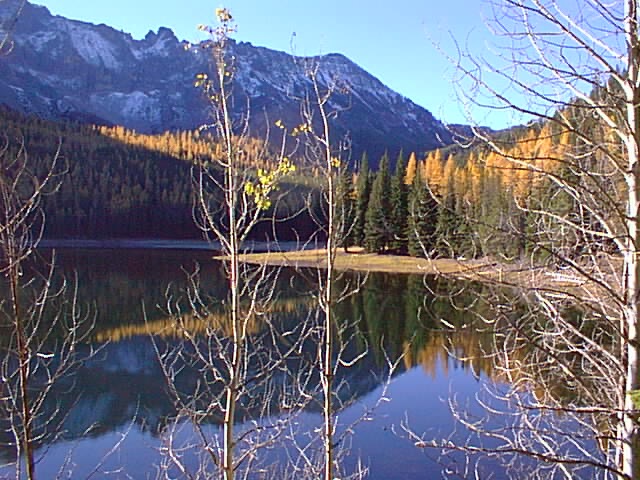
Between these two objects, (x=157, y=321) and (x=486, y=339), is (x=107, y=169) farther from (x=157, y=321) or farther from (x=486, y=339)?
(x=486, y=339)

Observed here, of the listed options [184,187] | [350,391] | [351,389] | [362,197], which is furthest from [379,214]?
[184,187]

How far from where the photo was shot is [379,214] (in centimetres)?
4656

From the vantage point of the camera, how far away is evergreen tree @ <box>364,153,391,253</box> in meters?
45.8

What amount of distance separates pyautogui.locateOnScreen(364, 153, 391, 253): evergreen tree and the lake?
16143 mm

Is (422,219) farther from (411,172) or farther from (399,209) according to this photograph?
(411,172)

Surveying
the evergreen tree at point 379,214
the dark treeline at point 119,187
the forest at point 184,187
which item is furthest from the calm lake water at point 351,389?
the dark treeline at point 119,187

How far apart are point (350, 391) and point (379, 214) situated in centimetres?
3153

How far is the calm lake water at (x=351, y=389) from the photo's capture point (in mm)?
10578

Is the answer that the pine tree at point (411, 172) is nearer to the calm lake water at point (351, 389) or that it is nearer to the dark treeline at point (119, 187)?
the dark treeline at point (119, 187)

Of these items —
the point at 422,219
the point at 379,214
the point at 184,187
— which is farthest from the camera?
the point at 184,187

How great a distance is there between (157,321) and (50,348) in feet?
17.4

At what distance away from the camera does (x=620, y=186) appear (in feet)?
11.3

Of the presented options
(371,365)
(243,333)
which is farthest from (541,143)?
(371,365)

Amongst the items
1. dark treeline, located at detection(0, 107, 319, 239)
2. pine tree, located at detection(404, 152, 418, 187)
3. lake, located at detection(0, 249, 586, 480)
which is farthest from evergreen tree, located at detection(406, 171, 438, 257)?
dark treeline, located at detection(0, 107, 319, 239)
